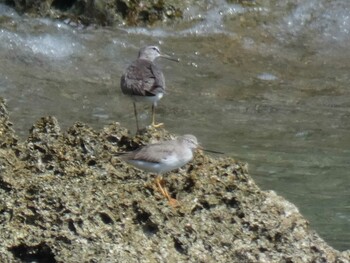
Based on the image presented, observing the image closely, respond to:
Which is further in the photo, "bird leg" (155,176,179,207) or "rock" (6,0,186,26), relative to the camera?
"rock" (6,0,186,26)

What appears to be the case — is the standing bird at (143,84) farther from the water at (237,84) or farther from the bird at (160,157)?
the bird at (160,157)

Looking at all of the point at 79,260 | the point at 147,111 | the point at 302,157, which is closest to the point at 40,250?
the point at 79,260

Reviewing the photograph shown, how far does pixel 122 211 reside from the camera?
196 inches

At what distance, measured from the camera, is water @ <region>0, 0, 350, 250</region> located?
9.20m

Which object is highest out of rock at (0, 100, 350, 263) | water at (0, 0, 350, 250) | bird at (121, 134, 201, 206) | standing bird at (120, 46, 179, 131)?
water at (0, 0, 350, 250)

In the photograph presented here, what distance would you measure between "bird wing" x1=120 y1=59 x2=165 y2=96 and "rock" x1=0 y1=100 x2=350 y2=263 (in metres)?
2.99

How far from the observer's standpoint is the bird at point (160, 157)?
18.8 feet

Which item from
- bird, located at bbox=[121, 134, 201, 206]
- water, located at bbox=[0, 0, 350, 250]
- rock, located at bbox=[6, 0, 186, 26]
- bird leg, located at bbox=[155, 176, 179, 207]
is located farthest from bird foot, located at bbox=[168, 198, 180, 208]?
rock, located at bbox=[6, 0, 186, 26]

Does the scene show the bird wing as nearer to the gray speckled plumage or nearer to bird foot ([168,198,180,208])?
the gray speckled plumage

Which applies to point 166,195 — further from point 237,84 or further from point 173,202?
point 237,84

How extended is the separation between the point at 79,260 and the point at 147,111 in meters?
6.24

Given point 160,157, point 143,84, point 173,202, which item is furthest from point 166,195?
point 143,84

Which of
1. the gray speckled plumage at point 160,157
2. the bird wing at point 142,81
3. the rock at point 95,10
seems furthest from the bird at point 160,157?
the rock at point 95,10

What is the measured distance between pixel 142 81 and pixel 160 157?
3207 mm
